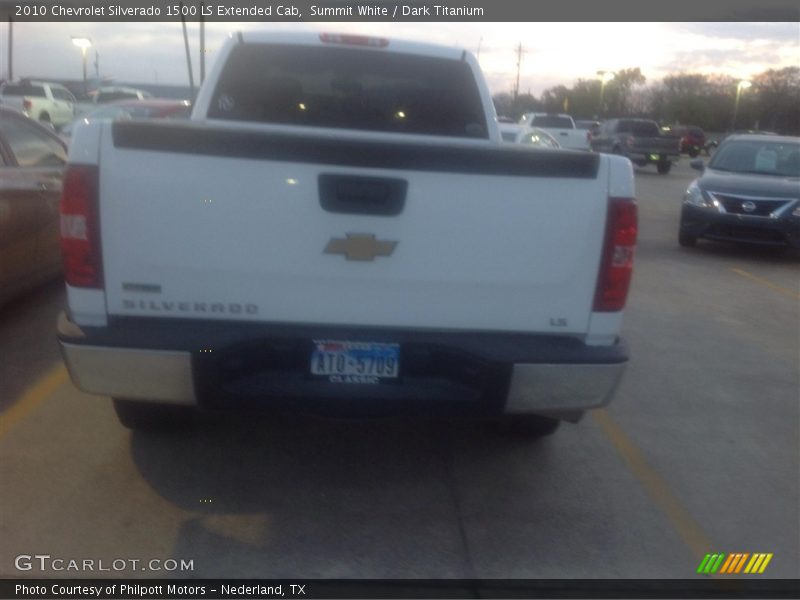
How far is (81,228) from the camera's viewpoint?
12.2ft

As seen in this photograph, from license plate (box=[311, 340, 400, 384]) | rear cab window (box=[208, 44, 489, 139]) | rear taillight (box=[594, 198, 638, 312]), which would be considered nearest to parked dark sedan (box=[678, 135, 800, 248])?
rear cab window (box=[208, 44, 489, 139])

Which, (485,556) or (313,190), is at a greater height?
(313,190)

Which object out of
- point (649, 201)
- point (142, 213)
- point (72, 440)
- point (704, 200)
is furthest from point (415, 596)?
point (649, 201)

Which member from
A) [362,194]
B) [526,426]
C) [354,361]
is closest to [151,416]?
[354,361]

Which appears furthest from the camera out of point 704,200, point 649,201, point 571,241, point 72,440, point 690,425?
point 649,201

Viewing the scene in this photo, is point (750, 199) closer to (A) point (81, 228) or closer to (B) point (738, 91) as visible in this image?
(A) point (81, 228)

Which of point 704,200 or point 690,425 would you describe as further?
point 704,200

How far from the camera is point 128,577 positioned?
12.0 feet

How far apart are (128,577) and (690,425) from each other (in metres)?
3.54

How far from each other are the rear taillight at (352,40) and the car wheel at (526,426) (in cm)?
259

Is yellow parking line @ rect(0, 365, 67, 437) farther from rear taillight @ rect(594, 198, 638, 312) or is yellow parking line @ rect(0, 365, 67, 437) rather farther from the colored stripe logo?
the colored stripe logo

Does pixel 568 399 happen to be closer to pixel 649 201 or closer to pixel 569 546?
pixel 569 546

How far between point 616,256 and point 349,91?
2824mm

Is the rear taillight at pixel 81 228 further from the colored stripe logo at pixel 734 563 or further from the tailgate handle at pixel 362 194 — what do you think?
the colored stripe logo at pixel 734 563
